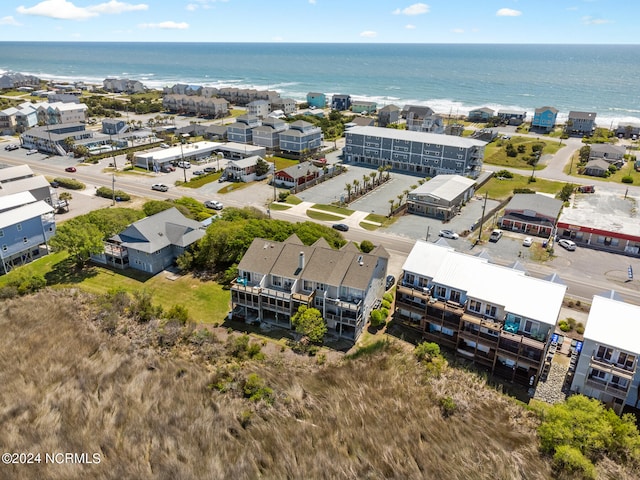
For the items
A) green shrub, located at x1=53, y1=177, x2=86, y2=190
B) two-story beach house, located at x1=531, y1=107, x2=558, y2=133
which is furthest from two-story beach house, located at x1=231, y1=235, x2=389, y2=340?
two-story beach house, located at x1=531, y1=107, x2=558, y2=133

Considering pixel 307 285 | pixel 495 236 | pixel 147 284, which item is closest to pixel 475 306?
pixel 307 285

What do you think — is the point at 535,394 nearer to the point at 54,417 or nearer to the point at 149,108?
the point at 54,417

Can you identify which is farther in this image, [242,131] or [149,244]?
[242,131]

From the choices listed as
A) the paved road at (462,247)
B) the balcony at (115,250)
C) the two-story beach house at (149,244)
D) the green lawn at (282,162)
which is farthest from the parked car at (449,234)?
the green lawn at (282,162)

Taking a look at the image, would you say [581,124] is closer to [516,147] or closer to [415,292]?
[516,147]

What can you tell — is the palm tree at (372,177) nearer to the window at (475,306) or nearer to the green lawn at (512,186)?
the green lawn at (512,186)

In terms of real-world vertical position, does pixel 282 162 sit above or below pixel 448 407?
above

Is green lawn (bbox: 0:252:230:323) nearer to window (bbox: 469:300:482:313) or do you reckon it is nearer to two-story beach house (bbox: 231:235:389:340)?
two-story beach house (bbox: 231:235:389:340)

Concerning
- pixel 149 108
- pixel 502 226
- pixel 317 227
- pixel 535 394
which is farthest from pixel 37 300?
pixel 149 108
